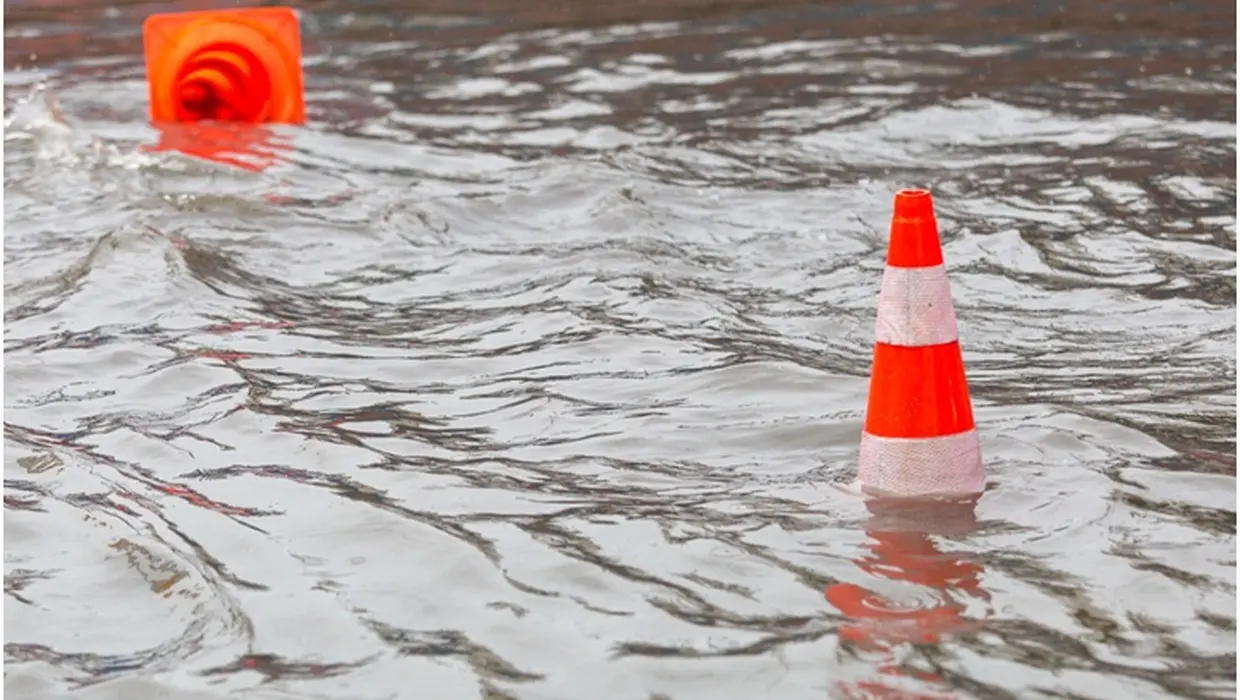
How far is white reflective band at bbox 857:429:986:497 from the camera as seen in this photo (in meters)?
5.63

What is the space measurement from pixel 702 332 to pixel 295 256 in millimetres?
2521

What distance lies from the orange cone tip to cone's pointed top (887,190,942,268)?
7.65m

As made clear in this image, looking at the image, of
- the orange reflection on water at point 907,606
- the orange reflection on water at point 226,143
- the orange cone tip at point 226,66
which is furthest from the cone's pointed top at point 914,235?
the orange cone tip at point 226,66

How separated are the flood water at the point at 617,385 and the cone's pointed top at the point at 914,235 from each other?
0.67 metres

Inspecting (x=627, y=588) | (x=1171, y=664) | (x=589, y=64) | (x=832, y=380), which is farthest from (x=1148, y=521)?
(x=589, y=64)

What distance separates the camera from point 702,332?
7867 mm

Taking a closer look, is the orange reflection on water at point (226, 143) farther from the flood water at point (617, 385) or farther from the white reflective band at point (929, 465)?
the white reflective band at point (929, 465)

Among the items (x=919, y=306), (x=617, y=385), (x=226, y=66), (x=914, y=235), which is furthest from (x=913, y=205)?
(x=226, y=66)

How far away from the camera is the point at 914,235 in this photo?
5.59 meters

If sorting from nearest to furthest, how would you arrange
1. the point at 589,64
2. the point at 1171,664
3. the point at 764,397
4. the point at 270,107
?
the point at 1171,664, the point at 764,397, the point at 270,107, the point at 589,64

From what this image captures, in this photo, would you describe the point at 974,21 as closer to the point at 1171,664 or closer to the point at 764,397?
the point at 764,397

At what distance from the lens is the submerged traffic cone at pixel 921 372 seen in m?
5.61

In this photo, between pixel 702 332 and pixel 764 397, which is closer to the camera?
pixel 764 397

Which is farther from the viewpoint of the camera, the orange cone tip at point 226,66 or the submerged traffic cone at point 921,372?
the orange cone tip at point 226,66
